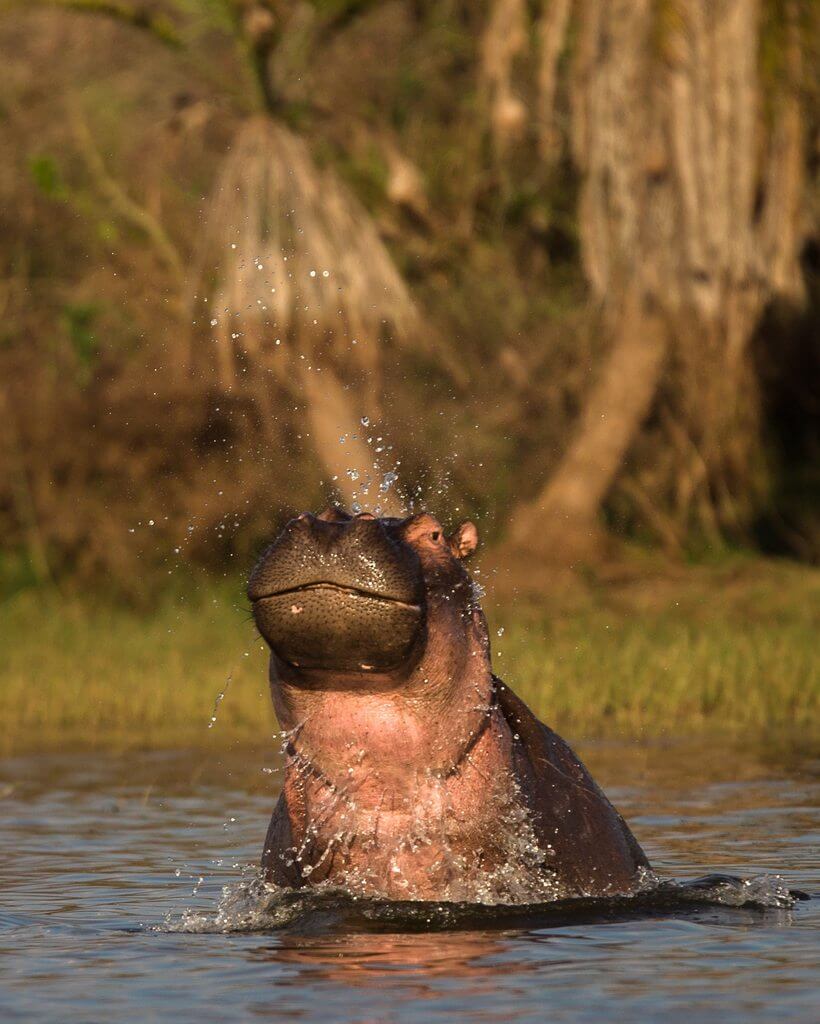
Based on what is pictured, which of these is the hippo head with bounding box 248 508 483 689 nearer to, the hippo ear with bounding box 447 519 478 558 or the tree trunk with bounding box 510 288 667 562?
the hippo ear with bounding box 447 519 478 558

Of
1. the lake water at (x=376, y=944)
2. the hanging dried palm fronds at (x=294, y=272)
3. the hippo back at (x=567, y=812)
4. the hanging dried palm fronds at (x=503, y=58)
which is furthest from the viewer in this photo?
the hanging dried palm fronds at (x=294, y=272)

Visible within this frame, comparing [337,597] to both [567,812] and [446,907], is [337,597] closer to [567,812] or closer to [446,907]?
[446,907]

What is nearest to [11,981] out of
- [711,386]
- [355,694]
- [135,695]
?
[355,694]

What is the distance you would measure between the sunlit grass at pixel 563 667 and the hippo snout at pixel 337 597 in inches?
171

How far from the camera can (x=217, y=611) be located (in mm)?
14227

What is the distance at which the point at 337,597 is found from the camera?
4688 mm

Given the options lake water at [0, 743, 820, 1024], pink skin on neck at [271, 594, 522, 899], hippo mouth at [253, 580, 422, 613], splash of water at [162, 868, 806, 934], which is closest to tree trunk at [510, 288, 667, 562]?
lake water at [0, 743, 820, 1024]

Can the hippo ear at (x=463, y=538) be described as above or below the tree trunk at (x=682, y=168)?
below

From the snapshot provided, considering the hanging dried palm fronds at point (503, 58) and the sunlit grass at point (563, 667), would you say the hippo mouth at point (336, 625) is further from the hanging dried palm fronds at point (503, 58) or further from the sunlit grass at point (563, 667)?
the hanging dried palm fronds at point (503, 58)

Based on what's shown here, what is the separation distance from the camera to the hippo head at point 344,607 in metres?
4.68

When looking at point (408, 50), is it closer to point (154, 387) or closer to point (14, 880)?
point (154, 387)

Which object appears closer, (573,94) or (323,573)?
(323,573)

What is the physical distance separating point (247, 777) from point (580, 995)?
468 cm

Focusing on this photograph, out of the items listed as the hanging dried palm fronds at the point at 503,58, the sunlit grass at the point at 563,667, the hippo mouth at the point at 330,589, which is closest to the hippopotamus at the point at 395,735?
the hippo mouth at the point at 330,589
